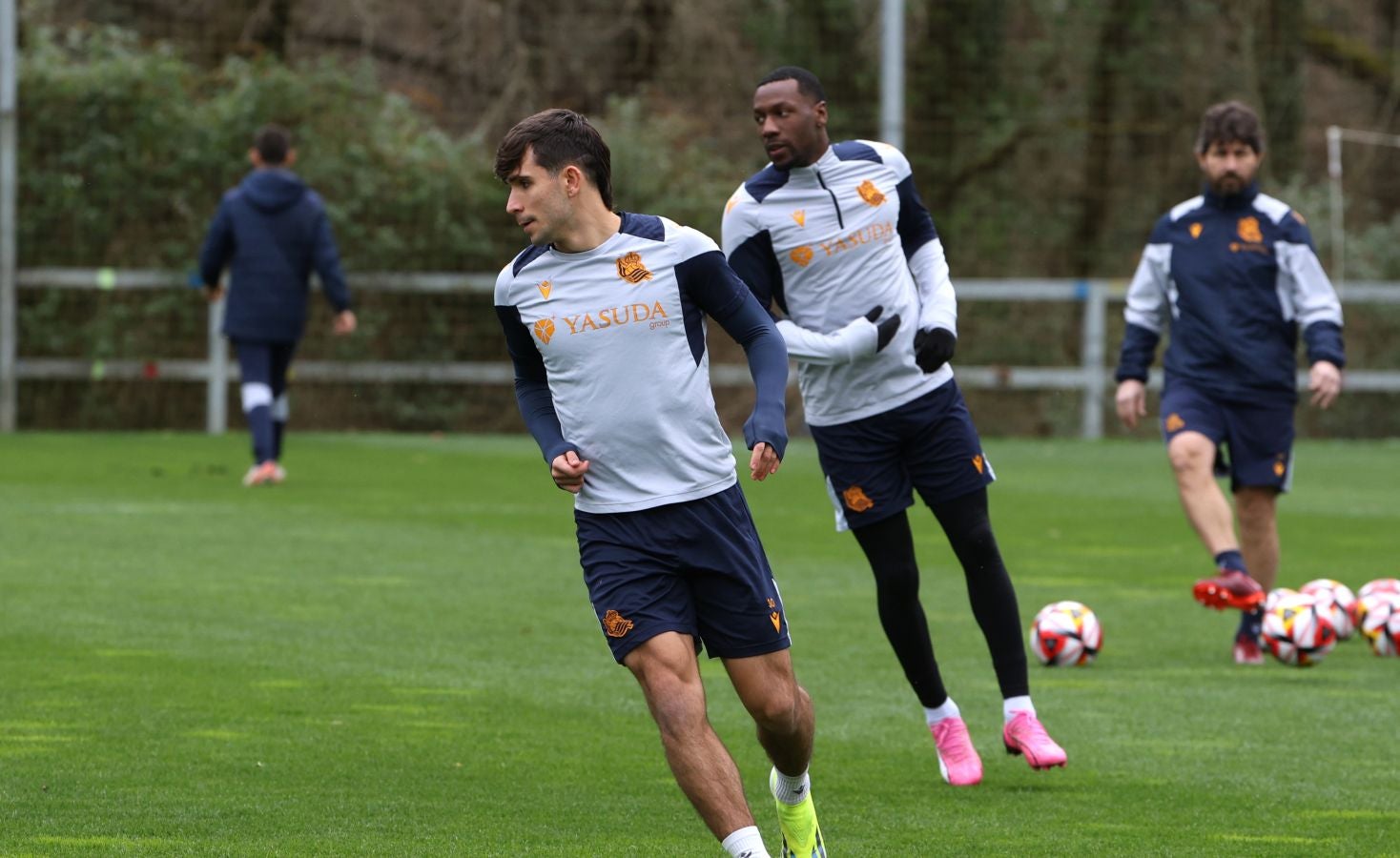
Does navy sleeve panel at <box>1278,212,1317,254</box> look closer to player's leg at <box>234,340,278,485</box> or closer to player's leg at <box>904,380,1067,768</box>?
player's leg at <box>904,380,1067,768</box>

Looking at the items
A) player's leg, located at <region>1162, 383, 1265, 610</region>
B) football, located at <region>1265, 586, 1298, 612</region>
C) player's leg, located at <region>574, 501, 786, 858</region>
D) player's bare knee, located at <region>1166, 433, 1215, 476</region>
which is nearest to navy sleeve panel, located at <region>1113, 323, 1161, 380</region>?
player's leg, located at <region>1162, 383, 1265, 610</region>

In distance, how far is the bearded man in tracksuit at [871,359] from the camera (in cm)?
669

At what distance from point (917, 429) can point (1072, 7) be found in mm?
18981

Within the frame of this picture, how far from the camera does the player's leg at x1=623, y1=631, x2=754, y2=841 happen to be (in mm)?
4738

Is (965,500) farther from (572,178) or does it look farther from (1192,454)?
(1192,454)

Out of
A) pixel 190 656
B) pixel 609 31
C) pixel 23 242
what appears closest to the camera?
pixel 190 656

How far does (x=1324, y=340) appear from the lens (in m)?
8.66

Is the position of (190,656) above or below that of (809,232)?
below

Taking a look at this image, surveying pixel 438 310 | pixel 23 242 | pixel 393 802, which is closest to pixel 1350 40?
pixel 438 310

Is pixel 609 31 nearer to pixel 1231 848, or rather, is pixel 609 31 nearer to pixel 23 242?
pixel 23 242

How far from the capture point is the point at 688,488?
198 inches

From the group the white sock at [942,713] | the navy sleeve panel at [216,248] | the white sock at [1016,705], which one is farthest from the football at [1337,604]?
the navy sleeve panel at [216,248]

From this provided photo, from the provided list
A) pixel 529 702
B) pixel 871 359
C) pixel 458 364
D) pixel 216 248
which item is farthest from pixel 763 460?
pixel 458 364

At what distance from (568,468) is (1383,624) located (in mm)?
4854
